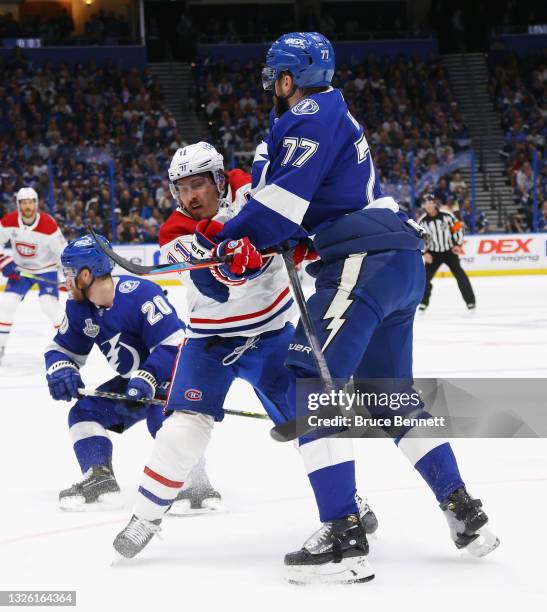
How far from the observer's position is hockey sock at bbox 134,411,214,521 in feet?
8.63

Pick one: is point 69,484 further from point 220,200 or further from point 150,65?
point 150,65

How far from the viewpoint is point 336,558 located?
7.92 ft

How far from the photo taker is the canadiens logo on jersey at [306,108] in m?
2.40

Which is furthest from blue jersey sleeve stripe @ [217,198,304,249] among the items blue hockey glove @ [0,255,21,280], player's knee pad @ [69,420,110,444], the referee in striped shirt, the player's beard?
the referee in striped shirt

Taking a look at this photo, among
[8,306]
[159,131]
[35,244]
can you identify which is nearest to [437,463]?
[8,306]

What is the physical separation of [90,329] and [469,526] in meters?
1.49

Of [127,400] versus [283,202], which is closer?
[283,202]

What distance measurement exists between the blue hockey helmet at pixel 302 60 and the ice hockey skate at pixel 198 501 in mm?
1320

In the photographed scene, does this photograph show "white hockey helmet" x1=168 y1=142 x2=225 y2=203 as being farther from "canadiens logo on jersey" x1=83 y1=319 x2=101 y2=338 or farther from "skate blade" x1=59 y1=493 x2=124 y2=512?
"skate blade" x1=59 y1=493 x2=124 y2=512

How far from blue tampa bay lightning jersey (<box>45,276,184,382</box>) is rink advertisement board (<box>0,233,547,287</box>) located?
33.6ft

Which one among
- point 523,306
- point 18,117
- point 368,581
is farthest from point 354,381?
point 18,117

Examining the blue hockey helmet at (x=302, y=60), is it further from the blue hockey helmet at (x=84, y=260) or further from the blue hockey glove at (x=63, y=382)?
the blue hockey glove at (x=63, y=382)

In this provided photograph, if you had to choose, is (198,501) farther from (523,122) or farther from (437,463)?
(523,122)

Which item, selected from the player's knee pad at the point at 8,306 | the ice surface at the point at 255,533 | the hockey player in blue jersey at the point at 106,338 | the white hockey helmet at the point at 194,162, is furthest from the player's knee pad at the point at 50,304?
the white hockey helmet at the point at 194,162
